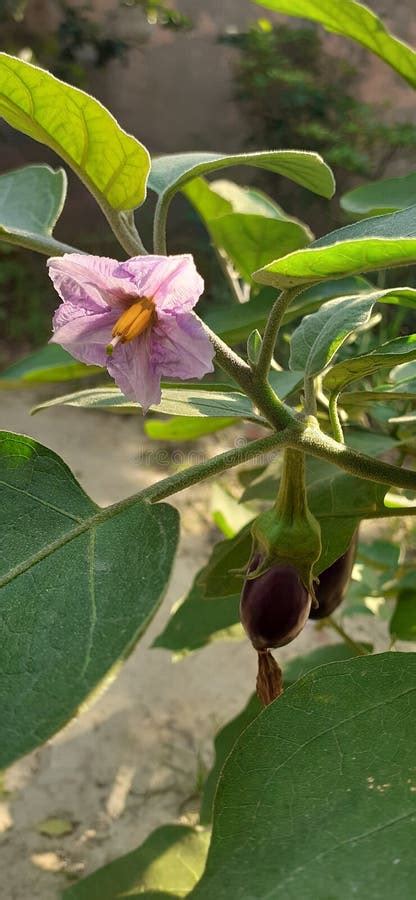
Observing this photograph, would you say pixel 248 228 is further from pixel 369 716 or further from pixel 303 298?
pixel 369 716

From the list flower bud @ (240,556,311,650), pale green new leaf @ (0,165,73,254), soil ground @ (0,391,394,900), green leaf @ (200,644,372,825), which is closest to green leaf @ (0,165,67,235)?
pale green new leaf @ (0,165,73,254)

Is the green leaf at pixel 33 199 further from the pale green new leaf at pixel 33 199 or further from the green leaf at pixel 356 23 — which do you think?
the green leaf at pixel 356 23

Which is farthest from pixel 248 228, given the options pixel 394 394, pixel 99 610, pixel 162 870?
pixel 162 870

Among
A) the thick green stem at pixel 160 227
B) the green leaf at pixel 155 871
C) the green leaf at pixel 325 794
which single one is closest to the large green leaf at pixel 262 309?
the thick green stem at pixel 160 227

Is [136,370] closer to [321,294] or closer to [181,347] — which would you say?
[181,347]

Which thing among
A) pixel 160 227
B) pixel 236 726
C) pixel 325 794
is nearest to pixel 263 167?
pixel 160 227

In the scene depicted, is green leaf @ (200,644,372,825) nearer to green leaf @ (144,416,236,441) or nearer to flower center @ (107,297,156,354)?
green leaf @ (144,416,236,441)
